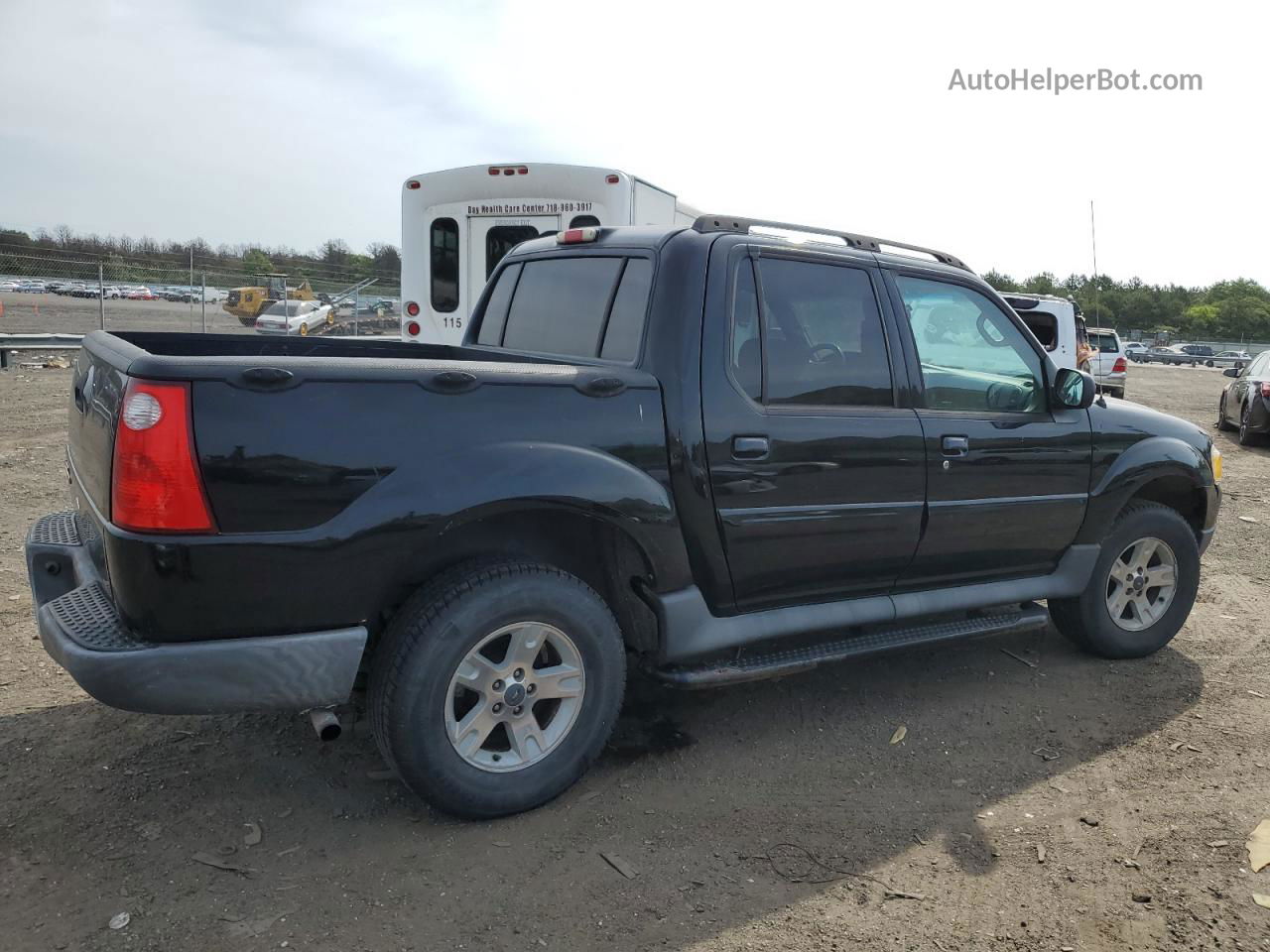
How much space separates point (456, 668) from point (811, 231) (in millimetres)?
2233

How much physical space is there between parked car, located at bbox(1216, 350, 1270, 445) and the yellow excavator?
750 inches

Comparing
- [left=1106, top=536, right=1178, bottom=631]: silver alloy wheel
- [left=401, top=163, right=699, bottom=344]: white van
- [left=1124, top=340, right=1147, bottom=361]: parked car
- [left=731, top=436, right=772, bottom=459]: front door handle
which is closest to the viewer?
[left=731, top=436, right=772, bottom=459]: front door handle

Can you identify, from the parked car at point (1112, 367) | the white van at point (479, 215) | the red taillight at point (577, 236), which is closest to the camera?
the red taillight at point (577, 236)

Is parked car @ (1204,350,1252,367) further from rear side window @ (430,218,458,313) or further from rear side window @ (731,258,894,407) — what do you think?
rear side window @ (731,258,894,407)

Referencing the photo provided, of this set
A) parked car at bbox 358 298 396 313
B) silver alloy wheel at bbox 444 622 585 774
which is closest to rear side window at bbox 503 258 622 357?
silver alloy wheel at bbox 444 622 585 774

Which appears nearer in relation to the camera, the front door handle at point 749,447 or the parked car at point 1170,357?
the front door handle at point 749,447

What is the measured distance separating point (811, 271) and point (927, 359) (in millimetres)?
650

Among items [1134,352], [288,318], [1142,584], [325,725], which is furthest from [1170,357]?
[325,725]

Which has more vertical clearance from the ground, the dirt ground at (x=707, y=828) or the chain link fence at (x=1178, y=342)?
the chain link fence at (x=1178, y=342)

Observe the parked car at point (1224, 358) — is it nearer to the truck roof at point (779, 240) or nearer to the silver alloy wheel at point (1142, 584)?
the silver alloy wheel at point (1142, 584)

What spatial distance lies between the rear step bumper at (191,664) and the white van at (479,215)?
673cm

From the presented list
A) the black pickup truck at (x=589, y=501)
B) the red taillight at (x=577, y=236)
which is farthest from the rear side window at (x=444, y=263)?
the red taillight at (x=577, y=236)

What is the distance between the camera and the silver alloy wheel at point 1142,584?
487cm

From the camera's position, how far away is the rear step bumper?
268cm
